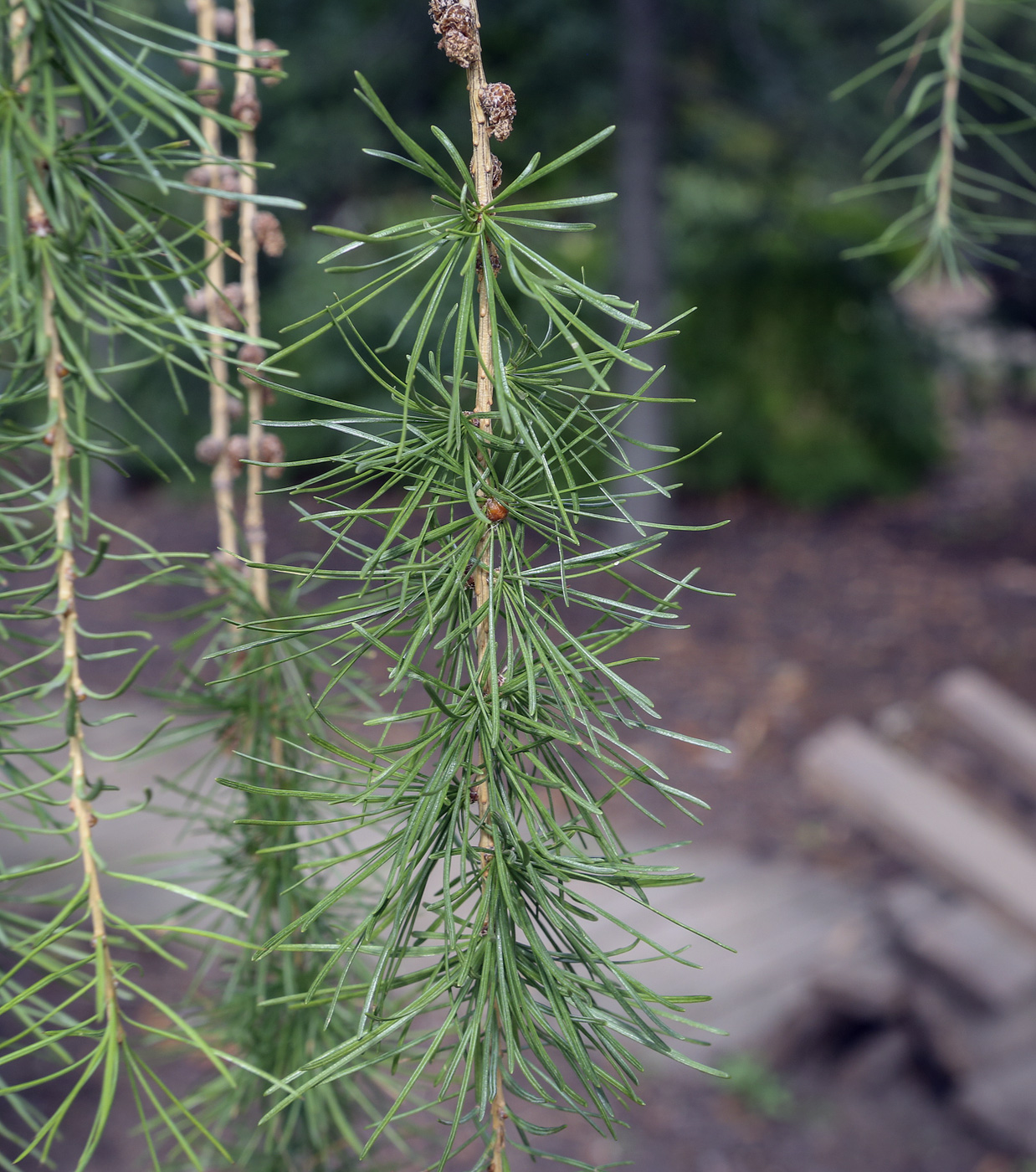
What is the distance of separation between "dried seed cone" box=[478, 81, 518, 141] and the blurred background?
25cm

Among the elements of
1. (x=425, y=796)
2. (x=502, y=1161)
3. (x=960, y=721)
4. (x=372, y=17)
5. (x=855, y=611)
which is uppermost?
(x=372, y=17)

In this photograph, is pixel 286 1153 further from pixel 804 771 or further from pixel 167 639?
pixel 167 639

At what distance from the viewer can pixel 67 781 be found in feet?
1.20

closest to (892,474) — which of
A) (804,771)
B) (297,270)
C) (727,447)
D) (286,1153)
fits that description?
(727,447)

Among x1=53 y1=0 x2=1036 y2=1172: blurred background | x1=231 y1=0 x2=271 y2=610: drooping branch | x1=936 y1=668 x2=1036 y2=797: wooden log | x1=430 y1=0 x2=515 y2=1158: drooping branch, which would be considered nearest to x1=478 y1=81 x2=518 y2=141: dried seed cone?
x1=430 y1=0 x2=515 y2=1158: drooping branch

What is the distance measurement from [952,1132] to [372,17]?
13.9 ft

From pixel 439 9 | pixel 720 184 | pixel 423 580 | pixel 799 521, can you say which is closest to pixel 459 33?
pixel 439 9

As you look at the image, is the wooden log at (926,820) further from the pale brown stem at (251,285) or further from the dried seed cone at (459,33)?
the dried seed cone at (459,33)

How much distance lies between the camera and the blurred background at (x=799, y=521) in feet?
7.06

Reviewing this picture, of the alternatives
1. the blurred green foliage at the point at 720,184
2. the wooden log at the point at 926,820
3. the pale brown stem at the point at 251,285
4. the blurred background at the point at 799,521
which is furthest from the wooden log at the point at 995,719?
the pale brown stem at the point at 251,285

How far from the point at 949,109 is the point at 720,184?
Result: 5.41m

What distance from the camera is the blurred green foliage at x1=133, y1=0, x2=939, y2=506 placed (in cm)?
383

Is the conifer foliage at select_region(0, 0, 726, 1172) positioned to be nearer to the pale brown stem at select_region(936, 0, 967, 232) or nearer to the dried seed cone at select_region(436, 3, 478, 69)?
the dried seed cone at select_region(436, 3, 478, 69)

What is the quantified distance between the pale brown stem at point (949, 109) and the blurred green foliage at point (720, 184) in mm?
1606
